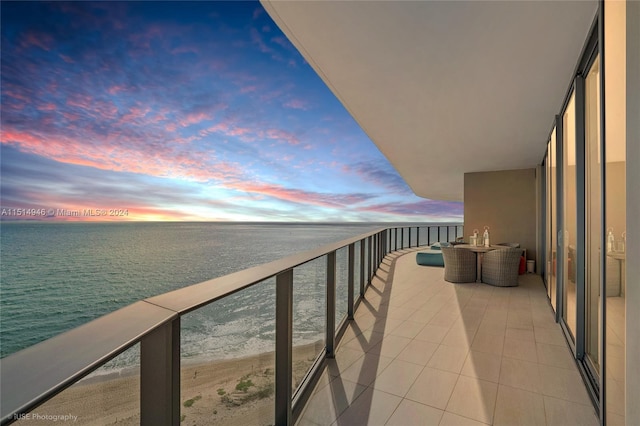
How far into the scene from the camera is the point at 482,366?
8.03 feet

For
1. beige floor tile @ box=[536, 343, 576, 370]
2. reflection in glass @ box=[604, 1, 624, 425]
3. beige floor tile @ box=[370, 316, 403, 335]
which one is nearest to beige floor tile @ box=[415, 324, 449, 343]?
beige floor tile @ box=[370, 316, 403, 335]

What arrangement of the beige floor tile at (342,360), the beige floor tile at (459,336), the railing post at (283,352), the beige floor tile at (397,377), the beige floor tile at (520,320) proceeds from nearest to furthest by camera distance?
the railing post at (283,352)
the beige floor tile at (397,377)
the beige floor tile at (342,360)
the beige floor tile at (459,336)
the beige floor tile at (520,320)

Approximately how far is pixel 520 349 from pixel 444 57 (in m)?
2.67

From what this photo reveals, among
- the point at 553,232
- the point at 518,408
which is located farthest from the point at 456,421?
the point at 553,232

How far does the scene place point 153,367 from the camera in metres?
0.75

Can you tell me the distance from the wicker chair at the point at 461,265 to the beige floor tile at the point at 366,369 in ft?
11.4

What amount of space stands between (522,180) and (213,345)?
8107 mm

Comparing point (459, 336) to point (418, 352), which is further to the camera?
point (459, 336)

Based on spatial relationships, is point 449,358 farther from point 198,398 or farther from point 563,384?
point 198,398

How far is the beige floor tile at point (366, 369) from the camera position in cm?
223

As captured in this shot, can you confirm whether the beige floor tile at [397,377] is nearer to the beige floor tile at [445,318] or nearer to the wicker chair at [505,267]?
the beige floor tile at [445,318]

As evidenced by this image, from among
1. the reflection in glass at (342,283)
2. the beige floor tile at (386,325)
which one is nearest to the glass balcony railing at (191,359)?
the reflection in glass at (342,283)

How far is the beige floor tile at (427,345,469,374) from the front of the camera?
7.95ft

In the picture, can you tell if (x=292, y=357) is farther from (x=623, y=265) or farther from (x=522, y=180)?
(x=522, y=180)
